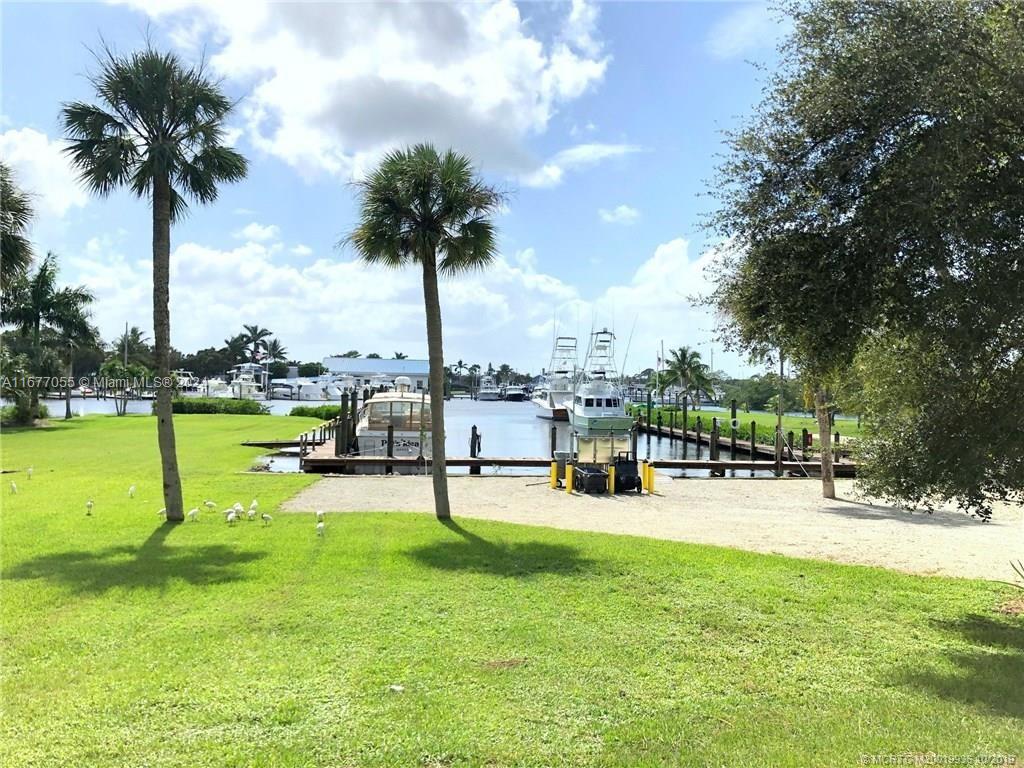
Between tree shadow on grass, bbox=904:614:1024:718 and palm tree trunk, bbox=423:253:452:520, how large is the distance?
8.30 meters

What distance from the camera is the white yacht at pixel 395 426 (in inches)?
1225

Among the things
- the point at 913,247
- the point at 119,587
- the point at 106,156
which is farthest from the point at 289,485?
the point at 913,247

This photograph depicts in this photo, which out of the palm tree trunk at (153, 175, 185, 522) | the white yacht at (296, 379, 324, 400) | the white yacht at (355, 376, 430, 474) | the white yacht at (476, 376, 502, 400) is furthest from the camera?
the white yacht at (476, 376, 502, 400)

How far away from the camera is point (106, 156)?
11.9m

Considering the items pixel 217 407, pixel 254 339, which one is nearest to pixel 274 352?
pixel 254 339

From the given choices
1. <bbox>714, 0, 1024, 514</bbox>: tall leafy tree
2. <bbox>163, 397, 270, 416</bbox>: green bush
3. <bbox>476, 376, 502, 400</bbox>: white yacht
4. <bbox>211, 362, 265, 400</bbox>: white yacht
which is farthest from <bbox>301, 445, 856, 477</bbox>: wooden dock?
<bbox>476, 376, 502, 400</bbox>: white yacht

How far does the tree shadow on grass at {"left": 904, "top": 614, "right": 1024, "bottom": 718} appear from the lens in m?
5.01

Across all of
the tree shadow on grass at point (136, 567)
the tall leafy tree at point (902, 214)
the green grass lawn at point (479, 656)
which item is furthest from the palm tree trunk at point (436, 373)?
the tall leafy tree at point (902, 214)

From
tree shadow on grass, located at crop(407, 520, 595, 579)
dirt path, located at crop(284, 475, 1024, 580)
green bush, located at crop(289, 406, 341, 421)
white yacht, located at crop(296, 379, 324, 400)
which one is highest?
white yacht, located at crop(296, 379, 324, 400)

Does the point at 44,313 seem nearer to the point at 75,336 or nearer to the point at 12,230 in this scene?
the point at 75,336

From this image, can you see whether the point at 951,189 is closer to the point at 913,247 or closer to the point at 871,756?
the point at 913,247

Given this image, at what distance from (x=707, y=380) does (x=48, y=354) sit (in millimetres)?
55813

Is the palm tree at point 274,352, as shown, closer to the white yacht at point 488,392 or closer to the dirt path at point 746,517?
the white yacht at point 488,392

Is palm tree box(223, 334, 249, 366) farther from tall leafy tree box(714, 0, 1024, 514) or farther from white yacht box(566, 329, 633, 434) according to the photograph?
tall leafy tree box(714, 0, 1024, 514)
